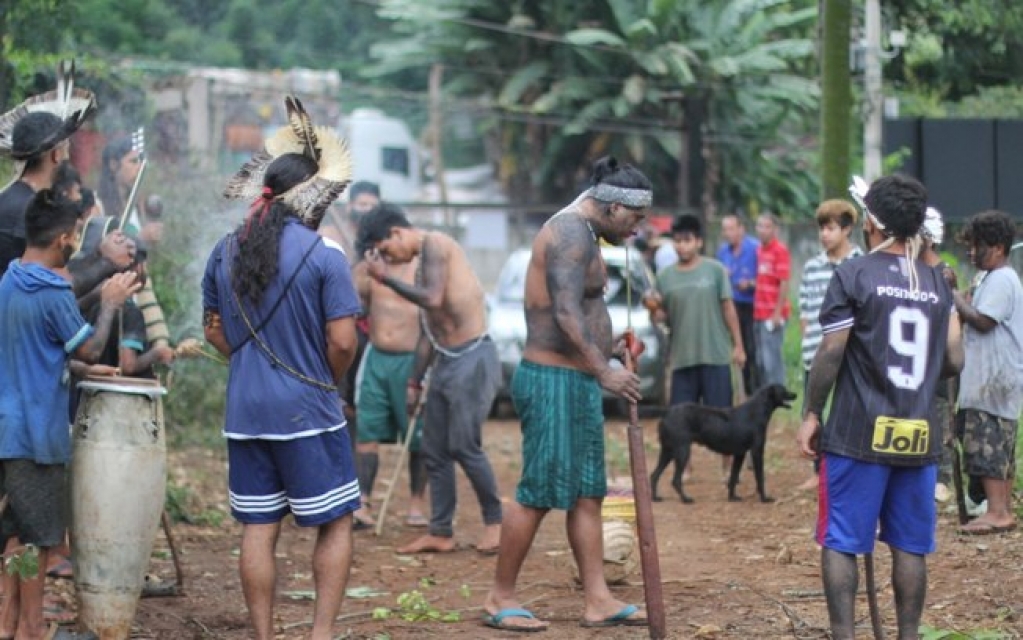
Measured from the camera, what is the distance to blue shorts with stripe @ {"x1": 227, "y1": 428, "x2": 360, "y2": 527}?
21.2ft

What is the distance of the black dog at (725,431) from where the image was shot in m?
11.6

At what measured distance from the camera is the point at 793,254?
23188 millimetres

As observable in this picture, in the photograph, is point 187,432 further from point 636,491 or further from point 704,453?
point 636,491

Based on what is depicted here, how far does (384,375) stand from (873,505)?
4.93m

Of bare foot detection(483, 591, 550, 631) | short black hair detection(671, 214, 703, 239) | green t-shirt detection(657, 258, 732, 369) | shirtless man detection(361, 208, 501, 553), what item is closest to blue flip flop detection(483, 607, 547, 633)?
bare foot detection(483, 591, 550, 631)

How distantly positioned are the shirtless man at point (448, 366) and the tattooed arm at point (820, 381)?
11.8 ft

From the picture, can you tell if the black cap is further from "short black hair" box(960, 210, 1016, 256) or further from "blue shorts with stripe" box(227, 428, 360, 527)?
"short black hair" box(960, 210, 1016, 256)

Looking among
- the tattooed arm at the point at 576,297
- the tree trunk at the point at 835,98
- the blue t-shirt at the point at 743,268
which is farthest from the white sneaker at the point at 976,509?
the blue t-shirt at the point at 743,268

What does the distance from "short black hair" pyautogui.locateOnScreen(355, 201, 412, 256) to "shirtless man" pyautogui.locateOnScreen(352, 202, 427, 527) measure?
0.67 m

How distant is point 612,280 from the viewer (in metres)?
17.7

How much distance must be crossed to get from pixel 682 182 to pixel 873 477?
2058 cm

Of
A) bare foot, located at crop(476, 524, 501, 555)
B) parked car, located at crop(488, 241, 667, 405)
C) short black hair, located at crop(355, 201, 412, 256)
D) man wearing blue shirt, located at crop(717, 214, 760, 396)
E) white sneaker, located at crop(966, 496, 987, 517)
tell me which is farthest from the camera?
parked car, located at crop(488, 241, 667, 405)

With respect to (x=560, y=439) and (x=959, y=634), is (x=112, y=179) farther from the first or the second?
(x=959, y=634)

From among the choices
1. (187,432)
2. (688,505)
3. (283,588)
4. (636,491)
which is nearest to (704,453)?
(688,505)
